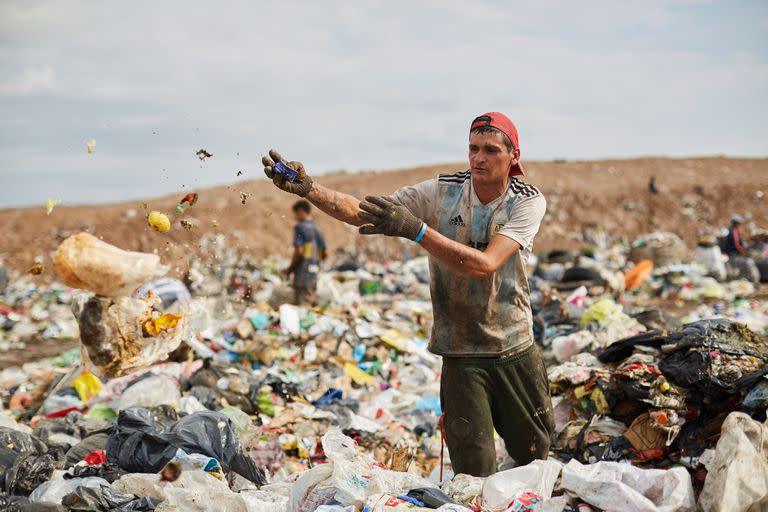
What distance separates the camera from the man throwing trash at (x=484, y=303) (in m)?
2.96

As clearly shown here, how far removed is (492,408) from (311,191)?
4.33 ft

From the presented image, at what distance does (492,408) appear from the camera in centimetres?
321

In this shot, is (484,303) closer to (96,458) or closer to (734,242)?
(96,458)

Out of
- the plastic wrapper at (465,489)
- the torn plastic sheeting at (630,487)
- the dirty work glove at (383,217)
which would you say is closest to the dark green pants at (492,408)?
the plastic wrapper at (465,489)

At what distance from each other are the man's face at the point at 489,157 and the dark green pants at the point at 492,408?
0.82 meters

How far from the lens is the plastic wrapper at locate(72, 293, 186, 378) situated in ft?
10.3

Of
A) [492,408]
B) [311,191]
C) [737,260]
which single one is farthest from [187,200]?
[737,260]

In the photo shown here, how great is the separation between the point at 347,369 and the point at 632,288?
5.99 m

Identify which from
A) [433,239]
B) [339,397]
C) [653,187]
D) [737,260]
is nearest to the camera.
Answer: [433,239]

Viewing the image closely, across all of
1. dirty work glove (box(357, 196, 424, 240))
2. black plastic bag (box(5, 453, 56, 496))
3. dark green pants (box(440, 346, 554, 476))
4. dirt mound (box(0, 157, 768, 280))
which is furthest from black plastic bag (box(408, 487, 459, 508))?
dirt mound (box(0, 157, 768, 280))

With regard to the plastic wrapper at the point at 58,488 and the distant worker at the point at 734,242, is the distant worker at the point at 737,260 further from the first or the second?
the plastic wrapper at the point at 58,488

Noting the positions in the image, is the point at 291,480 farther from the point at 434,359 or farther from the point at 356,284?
the point at 356,284

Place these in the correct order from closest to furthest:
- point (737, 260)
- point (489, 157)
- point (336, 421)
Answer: point (489, 157) → point (336, 421) → point (737, 260)

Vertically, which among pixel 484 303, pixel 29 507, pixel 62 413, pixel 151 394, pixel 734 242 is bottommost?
pixel 62 413
